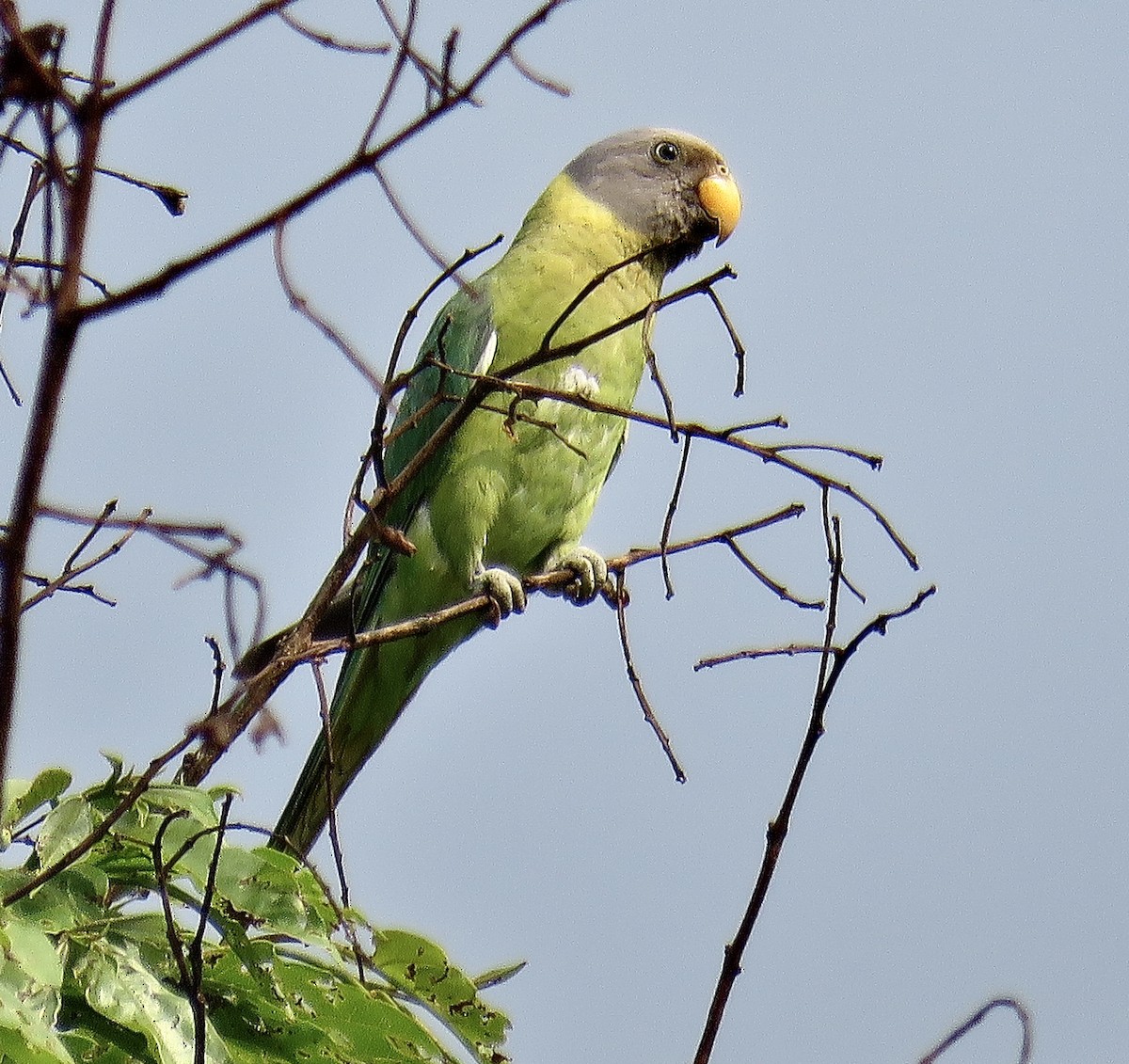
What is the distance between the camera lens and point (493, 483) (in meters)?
3.70

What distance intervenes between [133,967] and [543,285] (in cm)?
248

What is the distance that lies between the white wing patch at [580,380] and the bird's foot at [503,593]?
1.53 ft

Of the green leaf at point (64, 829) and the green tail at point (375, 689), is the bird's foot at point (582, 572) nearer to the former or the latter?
the green tail at point (375, 689)

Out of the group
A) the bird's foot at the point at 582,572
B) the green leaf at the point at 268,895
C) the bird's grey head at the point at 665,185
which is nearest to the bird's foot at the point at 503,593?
the bird's foot at the point at 582,572

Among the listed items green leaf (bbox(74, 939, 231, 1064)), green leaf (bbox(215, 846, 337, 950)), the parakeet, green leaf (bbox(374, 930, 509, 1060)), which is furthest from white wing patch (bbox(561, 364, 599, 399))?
green leaf (bbox(74, 939, 231, 1064))

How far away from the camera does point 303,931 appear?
1.93 meters

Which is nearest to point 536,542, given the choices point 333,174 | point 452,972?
point 452,972

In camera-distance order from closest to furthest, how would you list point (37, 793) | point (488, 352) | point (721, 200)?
1. point (37, 793)
2. point (488, 352)
3. point (721, 200)

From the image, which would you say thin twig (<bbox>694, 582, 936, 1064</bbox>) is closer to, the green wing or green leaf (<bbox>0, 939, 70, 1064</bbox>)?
green leaf (<bbox>0, 939, 70, 1064</bbox>)

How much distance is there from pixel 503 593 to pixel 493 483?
274 millimetres

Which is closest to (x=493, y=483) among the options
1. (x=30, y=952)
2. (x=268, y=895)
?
(x=268, y=895)

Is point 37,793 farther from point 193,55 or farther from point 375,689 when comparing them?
point 375,689

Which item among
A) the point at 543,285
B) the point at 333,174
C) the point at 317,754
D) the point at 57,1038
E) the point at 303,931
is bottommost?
the point at 57,1038

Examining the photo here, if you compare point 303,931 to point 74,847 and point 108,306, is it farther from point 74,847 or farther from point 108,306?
point 108,306
